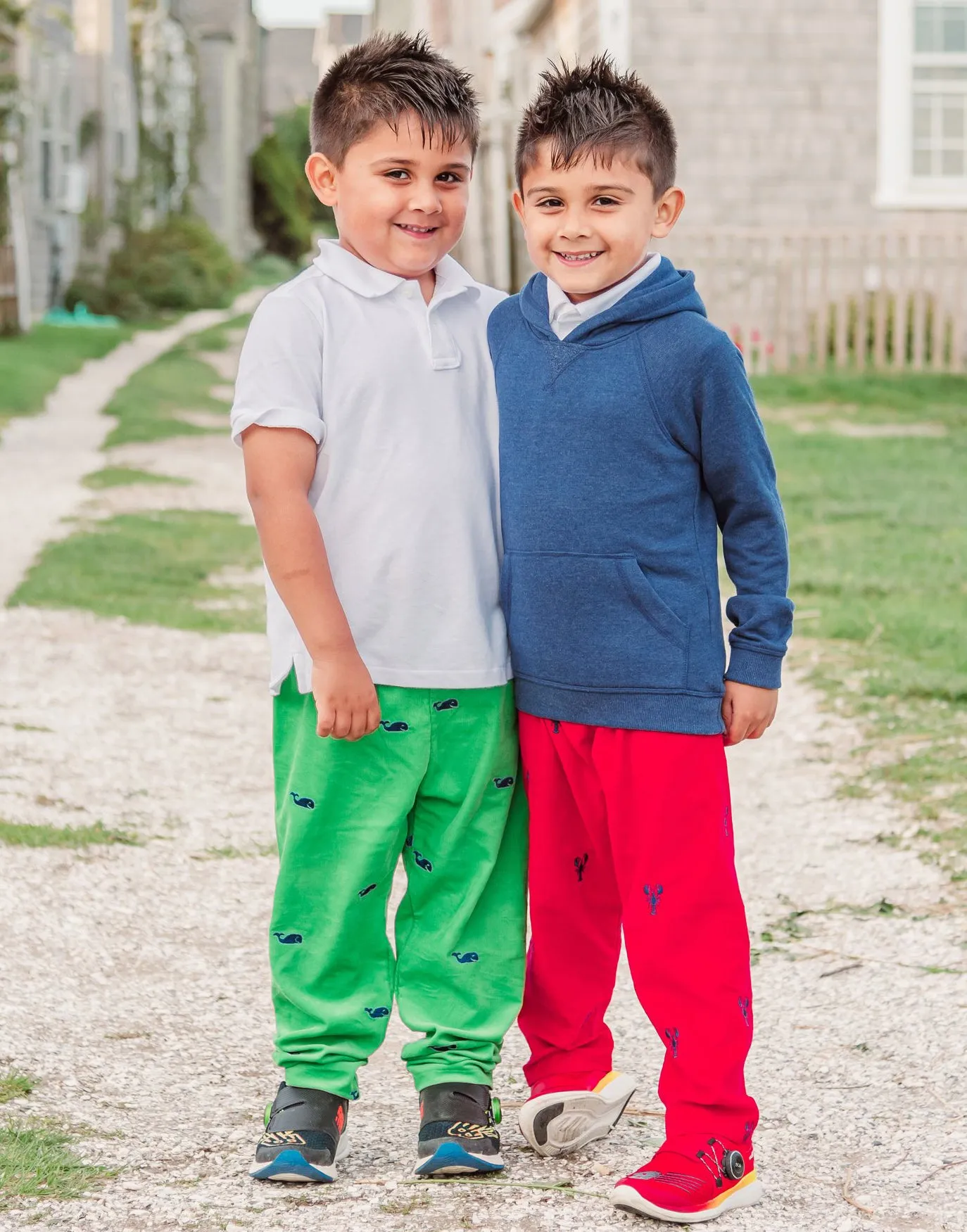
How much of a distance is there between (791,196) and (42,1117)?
12.0 meters

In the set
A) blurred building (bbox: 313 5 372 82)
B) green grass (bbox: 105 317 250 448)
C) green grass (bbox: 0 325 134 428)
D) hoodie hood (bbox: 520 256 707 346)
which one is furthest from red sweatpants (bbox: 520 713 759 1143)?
blurred building (bbox: 313 5 372 82)

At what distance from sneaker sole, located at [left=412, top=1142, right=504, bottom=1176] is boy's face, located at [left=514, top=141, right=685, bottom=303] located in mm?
1169

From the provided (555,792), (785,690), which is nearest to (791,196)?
(785,690)

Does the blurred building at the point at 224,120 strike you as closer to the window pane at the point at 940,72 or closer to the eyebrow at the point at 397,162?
the window pane at the point at 940,72

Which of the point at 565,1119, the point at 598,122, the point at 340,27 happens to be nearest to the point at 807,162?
the point at 598,122

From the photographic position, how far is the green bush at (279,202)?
1469 inches

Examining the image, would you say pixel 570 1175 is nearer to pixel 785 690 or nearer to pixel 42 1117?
pixel 42 1117

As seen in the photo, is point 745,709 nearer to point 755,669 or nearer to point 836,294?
point 755,669

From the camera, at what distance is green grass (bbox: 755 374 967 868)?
437cm

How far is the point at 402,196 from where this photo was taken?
224 cm

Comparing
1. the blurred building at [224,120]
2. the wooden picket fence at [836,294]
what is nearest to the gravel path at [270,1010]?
the wooden picket fence at [836,294]

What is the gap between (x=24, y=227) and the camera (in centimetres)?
1862

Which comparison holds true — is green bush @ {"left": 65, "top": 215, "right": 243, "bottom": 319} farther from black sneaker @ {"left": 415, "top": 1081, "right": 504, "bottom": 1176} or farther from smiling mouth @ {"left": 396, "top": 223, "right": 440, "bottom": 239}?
black sneaker @ {"left": 415, "top": 1081, "right": 504, "bottom": 1176}

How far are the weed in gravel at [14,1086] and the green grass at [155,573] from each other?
3.50 m
